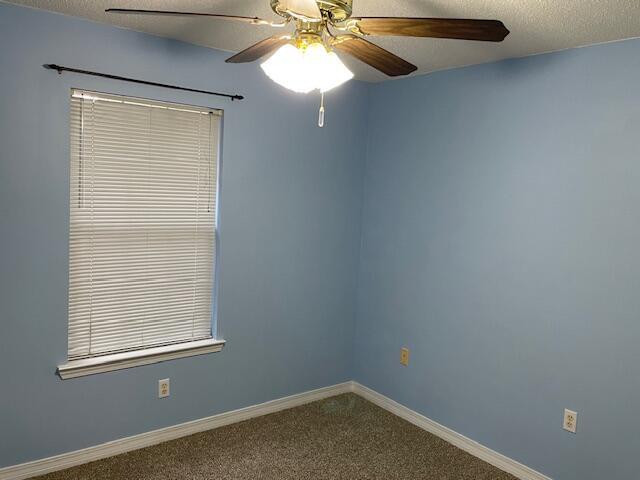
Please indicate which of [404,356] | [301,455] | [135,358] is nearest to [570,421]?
[404,356]

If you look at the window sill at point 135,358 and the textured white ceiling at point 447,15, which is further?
the window sill at point 135,358

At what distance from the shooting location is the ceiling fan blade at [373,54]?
1.71m

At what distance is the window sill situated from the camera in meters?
2.60

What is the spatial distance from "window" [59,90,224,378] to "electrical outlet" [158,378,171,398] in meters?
0.15

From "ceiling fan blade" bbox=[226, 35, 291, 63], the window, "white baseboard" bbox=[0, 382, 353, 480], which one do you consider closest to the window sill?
→ the window

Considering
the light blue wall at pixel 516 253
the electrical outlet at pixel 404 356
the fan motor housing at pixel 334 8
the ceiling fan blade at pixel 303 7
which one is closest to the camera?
the ceiling fan blade at pixel 303 7

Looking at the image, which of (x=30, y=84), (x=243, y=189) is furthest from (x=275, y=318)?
(x=30, y=84)

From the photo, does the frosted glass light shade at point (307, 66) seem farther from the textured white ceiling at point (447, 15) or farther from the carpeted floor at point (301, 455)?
the carpeted floor at point (301, 455)

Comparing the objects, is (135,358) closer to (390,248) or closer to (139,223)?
(139,223)

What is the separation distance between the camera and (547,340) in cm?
267

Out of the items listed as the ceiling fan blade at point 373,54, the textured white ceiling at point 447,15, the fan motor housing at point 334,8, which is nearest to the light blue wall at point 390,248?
the textured white ceiling at point 447,15

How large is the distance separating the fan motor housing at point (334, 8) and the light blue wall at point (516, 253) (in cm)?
150

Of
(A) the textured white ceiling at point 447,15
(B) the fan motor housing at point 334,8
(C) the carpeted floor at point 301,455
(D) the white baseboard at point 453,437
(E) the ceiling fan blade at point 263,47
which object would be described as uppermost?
(A) the textured white ceiling at point 447,15

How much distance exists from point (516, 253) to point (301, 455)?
1.65 metres
